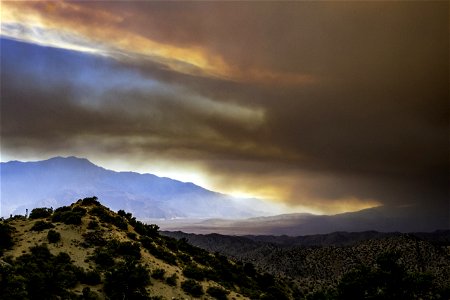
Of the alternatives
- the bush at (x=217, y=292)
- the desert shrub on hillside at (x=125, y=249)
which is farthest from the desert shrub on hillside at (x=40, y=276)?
the bush at (x=217, y=292)

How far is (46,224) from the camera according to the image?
266ft

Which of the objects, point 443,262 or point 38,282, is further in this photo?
point 443,262

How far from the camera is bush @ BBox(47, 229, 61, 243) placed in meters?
75.1

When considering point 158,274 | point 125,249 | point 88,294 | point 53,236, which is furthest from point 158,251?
point 88,294

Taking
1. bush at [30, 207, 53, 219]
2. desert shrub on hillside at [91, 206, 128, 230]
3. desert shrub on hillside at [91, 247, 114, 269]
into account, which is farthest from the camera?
desert shrub on hillside at [91, 206, 128, 230]

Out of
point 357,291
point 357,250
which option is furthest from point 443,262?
point 357,291

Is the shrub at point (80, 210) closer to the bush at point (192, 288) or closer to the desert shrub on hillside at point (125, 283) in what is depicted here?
the desert shrub on hillside at point (125, 283)

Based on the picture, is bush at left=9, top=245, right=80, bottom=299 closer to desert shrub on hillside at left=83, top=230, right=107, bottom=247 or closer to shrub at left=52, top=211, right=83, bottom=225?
desert shrub on hillside at left=83, top=230, right=107, bottom=247

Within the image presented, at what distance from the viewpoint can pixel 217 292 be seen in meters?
74.8

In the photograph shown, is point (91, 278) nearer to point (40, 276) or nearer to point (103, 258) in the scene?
point (103, 258)

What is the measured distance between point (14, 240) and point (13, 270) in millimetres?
17058

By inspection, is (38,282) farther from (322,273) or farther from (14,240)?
(322,273)

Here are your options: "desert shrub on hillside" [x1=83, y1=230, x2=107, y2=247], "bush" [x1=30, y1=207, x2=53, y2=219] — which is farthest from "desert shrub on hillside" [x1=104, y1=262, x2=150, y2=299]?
"bush" [x1=30, y1=207, x2=53, y2=219]

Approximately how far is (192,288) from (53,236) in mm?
25110
